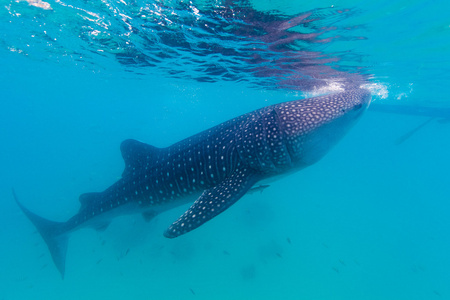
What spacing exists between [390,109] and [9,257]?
36.9m

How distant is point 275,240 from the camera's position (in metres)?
17.8

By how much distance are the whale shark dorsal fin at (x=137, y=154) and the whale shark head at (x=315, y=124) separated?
3.20 metres

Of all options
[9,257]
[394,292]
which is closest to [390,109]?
[394,292]

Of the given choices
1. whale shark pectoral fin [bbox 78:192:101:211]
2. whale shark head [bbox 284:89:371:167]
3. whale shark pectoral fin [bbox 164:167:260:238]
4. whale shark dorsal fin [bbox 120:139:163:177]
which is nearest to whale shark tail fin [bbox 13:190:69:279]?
whale shark pectoral fin [bbox 78:192:101:211]

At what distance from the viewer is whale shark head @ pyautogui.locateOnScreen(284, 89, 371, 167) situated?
493cm

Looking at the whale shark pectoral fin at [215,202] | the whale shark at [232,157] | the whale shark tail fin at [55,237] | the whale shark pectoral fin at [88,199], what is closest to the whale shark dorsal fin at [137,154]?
the whale shark at [232,157]

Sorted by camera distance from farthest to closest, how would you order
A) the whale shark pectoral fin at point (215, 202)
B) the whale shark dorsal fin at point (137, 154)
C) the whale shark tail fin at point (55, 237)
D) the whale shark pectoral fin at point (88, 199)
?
the whale shark tail fin at point (55, 237), the whale shark pectoral fin at point (88, 199), the whale shark dorsal fin at point (137, 154), the whale shark pectoral fin at point (215, 202)

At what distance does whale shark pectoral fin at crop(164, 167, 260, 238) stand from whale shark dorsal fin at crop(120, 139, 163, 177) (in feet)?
7.21

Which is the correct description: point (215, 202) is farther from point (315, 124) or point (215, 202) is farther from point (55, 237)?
point (55, 237)

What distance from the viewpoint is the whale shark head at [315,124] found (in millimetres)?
4934

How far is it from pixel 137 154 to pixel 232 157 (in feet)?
8.73

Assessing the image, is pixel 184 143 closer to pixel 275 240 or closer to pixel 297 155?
pixel 297 155

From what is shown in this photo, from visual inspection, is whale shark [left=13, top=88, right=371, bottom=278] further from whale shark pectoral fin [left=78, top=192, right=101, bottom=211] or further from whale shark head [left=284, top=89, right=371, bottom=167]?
whale shark pectoral fin [left=78, top=192, right=101, bottom=211]

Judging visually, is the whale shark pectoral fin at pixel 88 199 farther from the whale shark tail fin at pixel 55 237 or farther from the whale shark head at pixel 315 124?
the whale shark head at pixel 315 124
